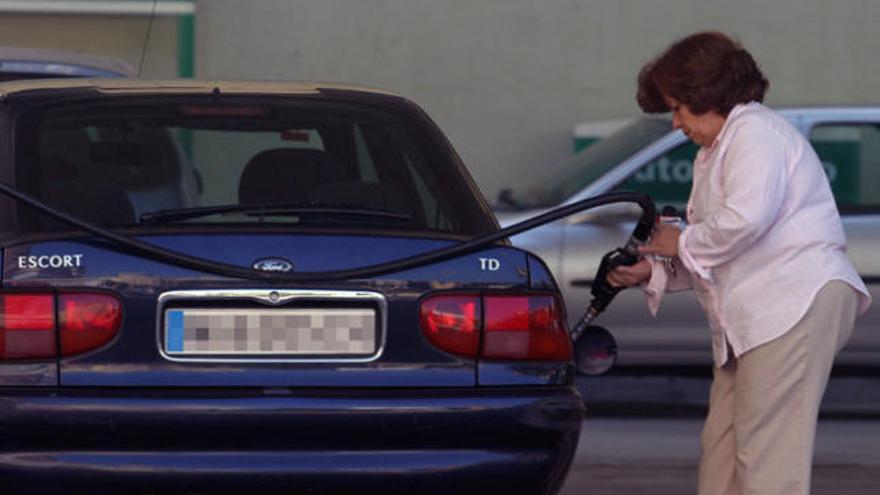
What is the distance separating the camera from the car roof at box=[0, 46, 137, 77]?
912cm

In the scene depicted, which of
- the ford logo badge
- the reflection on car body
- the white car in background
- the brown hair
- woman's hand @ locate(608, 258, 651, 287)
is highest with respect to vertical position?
the brown hair

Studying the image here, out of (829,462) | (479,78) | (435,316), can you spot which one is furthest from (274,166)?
(479,78)

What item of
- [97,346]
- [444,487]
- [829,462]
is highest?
[97,346]

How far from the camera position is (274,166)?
6289mm

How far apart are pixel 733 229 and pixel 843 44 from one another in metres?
10.4

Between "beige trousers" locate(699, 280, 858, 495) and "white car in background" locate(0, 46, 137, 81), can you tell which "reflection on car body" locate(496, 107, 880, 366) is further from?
"beige trousers" locate(699, 280, 858, 495)

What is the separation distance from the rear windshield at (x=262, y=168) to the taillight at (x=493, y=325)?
0.27m

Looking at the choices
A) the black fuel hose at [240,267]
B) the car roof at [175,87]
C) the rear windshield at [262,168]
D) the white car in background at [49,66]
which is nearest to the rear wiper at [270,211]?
the rear windshield at [262,168]

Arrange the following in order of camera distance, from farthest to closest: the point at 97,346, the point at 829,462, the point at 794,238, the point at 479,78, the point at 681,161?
the point at 479,78
the point at 681,161
the point at 829,462
the point at 794,238
the point at 97,346

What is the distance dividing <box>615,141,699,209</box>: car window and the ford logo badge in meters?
5.73

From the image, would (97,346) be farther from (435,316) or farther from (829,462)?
(829,462)

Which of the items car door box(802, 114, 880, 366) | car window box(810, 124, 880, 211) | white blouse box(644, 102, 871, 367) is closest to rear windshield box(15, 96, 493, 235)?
white blouse box(644, 102, 871, 367)

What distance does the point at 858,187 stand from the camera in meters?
11.3

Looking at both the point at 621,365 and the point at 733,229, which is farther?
the point at 621,365
